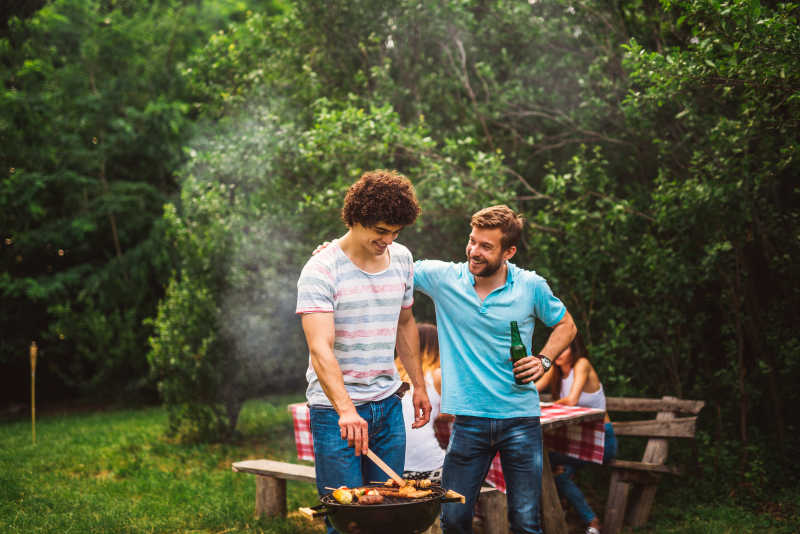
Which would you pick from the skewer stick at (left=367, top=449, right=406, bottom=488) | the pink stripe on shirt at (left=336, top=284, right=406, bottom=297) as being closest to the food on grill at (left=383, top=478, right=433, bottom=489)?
the skewer stick at (left=367, top=449, right=406, bottom=488)

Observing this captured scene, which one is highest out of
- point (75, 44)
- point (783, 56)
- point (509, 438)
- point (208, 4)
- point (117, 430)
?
point (208, 4)

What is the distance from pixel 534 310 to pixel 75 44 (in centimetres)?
1334

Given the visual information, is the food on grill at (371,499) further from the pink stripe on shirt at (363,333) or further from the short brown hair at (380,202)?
the short brown hair at (380,202)

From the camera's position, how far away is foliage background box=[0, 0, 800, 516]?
601 centimetres

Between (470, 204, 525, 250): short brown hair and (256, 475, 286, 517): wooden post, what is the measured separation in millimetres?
3112

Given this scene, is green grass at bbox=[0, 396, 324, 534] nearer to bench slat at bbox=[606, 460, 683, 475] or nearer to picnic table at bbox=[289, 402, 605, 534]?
picnic table at bbox=[289, 402, 605, 534]

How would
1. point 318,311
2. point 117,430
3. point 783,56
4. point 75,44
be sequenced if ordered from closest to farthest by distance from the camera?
point 318,311, point 783,56, point 117,430, point 75,44

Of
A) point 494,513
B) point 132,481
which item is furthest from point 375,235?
point 132,481

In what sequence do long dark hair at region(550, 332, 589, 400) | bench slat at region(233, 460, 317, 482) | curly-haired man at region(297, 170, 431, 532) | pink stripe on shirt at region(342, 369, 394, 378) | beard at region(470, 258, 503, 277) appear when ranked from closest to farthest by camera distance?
1. curly-haired man at region(297, 170, 431, 532)
2. pink stripe on shirt at region(342, 369, 394, 378)
3. beard at region(470, 258, 503, 277)
4. bench slat at region(233, 460, 317, 482)
5. long dark hair at region(550, 332, 589, 400)

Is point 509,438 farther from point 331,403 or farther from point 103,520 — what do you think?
point 103,520

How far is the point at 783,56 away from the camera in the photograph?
4.35 metres

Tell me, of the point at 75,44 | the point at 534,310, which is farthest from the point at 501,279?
the point at 75,44

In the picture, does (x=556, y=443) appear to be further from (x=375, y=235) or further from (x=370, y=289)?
(x=375, y=235)

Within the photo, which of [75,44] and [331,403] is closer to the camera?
[331,403]
